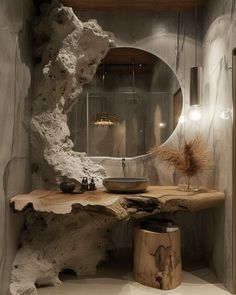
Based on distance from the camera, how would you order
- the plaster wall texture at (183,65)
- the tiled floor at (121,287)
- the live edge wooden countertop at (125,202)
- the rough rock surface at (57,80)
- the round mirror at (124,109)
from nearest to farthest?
the live edge wooden countertop at (125,202)
the tiled floor at (121,287)
the rough rock surface at (57,80)
the plaster wall texture at (183,65)
the round mirror at (124,109)

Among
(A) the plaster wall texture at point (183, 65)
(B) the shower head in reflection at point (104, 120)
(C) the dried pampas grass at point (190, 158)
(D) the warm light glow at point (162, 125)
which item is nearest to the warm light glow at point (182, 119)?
(A) the plaster wall texture at point (183, 65)

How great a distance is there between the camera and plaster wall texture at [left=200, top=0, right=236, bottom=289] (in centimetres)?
198

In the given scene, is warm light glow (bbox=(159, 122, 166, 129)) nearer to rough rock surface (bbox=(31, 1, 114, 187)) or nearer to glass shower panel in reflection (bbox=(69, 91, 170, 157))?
glass shower panel in reflection (bbox=(69, 91, 170, 157))

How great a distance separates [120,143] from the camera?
2545 mm

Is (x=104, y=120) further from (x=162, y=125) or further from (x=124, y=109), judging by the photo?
(x=162, y=125)

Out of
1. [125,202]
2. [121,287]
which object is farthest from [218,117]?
[121,287]

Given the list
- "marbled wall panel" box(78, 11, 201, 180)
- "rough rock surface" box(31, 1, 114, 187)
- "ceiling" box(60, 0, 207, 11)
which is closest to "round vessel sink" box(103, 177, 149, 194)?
"rough rock surface" box(31, 1, 114, 187)

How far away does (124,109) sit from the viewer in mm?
2543

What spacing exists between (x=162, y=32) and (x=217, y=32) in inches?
22.0

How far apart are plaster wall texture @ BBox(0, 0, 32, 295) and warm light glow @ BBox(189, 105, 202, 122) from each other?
136 centimetres

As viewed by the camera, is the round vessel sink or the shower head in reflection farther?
the shower head in reflection

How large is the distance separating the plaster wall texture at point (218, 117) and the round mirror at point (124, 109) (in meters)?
0.35

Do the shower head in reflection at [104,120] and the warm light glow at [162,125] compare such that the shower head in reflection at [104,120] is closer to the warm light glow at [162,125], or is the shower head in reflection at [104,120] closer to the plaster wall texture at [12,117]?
the warm light glow at [162,125]

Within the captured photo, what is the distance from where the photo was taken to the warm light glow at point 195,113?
243 centimetres
